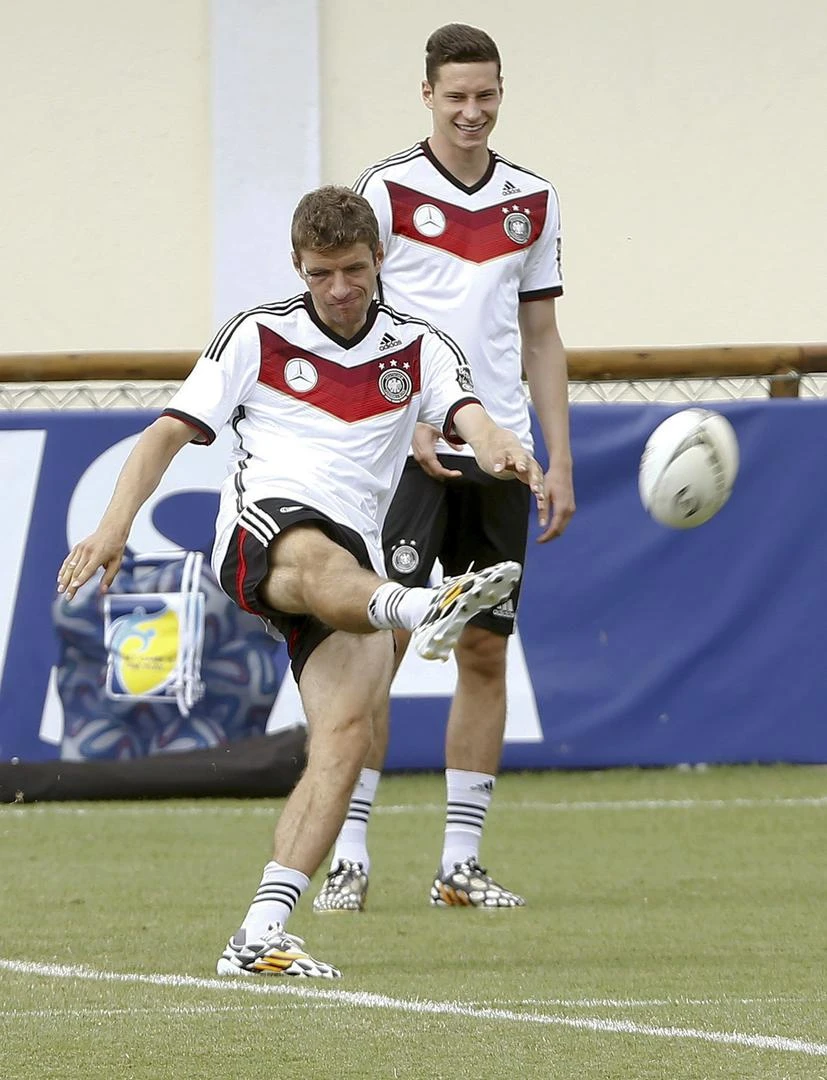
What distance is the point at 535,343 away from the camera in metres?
5.92

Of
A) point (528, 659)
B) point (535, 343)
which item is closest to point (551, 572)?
point (528, 659)

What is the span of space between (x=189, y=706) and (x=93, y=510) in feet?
2.89

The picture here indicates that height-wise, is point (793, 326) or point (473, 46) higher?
point (473, 46)

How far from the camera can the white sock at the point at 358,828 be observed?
5.46m

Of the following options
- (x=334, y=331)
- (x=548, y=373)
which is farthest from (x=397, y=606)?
(x=548, y=373)

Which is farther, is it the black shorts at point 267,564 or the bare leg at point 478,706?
the bare leg at point 478,706

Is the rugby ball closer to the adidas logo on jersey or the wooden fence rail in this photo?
the adidas logo on jersey

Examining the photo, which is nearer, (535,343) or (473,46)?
(473,46)

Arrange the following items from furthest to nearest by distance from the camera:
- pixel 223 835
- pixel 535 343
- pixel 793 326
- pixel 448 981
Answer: pixel 793 326, pixel 223 835, pixel 535 343, pixel 448 981

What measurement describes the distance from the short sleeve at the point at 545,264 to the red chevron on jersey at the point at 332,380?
1.19 metres

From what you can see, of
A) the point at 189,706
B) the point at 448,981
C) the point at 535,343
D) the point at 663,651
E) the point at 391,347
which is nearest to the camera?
the point at 448,981

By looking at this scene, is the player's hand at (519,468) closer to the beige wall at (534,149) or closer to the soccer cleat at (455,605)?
the soccer cleat at (455,605)

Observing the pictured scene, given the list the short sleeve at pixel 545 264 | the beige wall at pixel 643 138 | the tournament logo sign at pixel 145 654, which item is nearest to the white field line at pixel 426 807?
the tournament logo sign at pixel 145 654

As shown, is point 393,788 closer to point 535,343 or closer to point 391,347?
point 535,343
